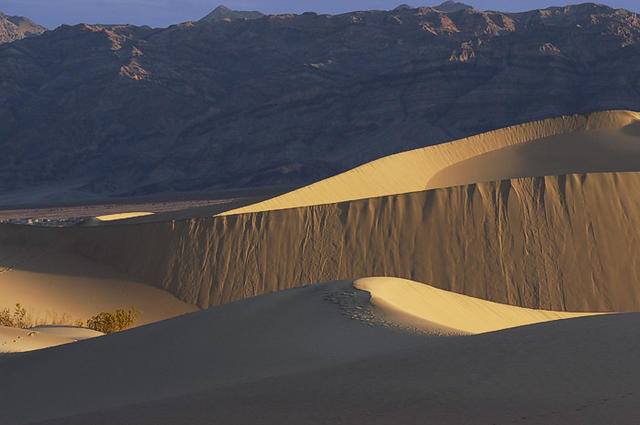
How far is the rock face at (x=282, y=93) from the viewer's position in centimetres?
10069

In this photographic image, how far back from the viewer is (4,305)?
20906 millimetres

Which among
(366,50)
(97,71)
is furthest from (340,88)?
(97,71)

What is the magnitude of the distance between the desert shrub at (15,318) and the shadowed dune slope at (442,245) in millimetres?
3458

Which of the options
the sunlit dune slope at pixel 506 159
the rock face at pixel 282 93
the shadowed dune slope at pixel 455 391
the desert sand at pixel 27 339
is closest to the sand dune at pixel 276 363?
the shadowed dune slope at pixel 455 391

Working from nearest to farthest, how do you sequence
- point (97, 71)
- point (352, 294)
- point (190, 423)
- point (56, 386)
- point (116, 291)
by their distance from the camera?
point (190, 423), point (56, 386), point (352, 294), point (116, 291), point (97, 71)

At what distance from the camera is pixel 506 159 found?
38906 millimetres

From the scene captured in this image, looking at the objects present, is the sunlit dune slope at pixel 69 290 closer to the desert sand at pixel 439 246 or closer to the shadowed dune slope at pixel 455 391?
the desert sand at pixel 439 246

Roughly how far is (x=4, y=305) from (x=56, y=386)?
12.0 meters

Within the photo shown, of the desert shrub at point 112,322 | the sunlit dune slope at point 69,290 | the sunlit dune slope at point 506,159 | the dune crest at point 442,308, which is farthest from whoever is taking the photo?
the sunlit dune slope at point 506,159

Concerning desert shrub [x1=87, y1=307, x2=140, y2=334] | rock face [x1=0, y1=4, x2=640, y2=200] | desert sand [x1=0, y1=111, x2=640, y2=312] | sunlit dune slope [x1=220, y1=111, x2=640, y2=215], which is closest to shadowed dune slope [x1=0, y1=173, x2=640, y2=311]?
desert sand [x1=0, y1=111, x2=640, y2=312]

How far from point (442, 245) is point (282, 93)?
96897 mm

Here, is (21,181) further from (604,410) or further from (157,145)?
(604,410)

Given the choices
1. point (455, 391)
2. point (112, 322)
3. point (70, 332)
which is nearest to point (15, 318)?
point (112, 322)

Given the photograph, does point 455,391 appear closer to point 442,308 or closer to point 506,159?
point 442,308
